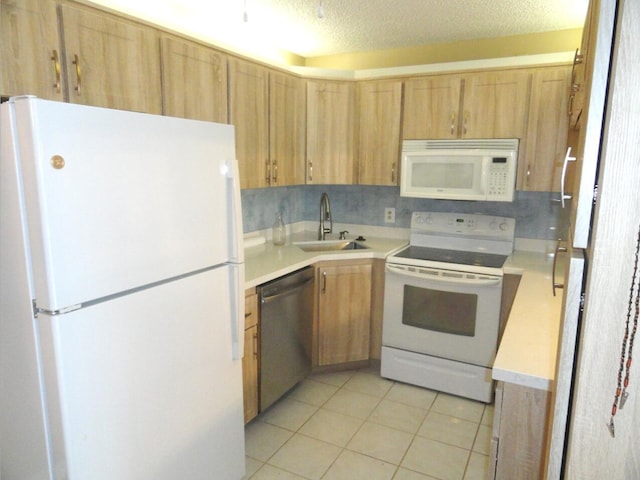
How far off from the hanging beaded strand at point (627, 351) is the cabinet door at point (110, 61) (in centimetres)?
186

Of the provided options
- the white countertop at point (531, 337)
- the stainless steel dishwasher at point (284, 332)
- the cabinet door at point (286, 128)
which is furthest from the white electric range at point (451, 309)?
the cabinet door at point (286, 128)

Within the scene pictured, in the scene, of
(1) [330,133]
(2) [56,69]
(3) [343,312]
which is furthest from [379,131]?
(2) [56,69]

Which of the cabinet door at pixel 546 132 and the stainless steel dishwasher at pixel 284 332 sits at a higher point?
the cabinet door at pixel 546 132

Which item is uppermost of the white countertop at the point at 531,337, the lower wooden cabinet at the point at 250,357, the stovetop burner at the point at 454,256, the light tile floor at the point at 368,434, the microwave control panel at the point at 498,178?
the microwave control panel at the point at 498,178

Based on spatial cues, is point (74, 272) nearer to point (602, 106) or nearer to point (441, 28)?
point (602, 106)

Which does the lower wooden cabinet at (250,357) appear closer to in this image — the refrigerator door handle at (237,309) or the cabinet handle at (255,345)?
the cabinet handle at (255,345)

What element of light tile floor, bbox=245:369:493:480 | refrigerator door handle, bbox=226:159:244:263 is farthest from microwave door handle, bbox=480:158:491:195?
refrigerator door handle, bbox=226:159:244:263

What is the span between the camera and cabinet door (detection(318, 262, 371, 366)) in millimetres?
2961

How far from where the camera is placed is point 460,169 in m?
2.89

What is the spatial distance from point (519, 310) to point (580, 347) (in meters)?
1.08

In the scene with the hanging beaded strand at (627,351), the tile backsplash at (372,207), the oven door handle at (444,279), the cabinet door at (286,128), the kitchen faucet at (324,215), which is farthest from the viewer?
the kitchen faucet at (324,215)

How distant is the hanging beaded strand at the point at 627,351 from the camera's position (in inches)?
31.9

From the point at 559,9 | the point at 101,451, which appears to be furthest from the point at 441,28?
the point at 101,451

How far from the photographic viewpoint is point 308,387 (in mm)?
2969
